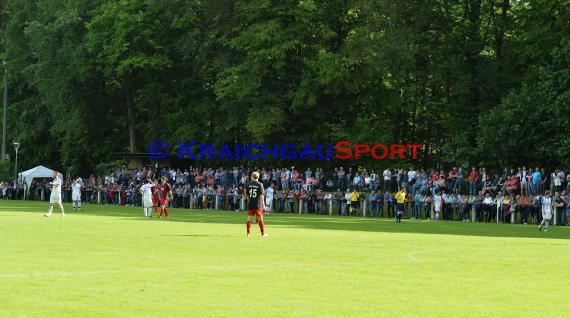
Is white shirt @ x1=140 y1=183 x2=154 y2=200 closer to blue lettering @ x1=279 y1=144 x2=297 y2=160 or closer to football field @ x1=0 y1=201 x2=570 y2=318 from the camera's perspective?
football field @ x1=0 y1=201 x2=570 y2=318

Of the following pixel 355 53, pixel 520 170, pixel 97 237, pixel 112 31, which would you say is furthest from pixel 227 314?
pixel 112 31

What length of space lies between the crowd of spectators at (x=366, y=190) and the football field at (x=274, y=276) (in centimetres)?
1842

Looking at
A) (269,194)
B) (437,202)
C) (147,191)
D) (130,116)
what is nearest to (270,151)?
(269,194)

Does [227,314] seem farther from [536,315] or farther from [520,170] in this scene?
[520,170]

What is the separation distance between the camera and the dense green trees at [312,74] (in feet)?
188

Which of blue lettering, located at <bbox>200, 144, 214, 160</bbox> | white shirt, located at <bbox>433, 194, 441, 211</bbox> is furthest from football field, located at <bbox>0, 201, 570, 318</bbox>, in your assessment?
blue lettering, located at <bbox>200, 144, 214, 160</bbox>

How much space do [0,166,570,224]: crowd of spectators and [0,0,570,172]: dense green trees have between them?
110 inches

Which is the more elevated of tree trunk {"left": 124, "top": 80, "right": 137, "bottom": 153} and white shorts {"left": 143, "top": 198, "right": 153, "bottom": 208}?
tree trunk {"left": 124, "top": 80, "right": 137, "bottom": 153}

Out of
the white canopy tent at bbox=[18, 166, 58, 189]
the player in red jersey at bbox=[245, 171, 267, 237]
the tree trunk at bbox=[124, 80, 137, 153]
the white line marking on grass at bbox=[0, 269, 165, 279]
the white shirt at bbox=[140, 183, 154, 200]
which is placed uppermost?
the tree trunk at bbox=[124, 80, 137, 153]

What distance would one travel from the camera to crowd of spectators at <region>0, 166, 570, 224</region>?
4931cm

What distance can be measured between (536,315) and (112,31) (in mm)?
64081

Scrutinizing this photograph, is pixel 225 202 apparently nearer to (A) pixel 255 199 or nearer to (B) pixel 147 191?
(B) pixel 147 191

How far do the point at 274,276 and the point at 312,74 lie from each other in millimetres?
47636

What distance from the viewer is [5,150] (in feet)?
287
